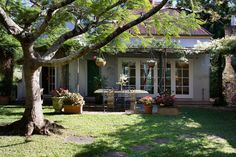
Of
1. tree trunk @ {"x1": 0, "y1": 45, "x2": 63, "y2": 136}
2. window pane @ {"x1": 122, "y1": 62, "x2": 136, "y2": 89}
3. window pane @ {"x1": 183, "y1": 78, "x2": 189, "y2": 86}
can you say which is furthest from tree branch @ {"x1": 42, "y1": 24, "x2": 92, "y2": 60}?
window pane @ {"x1": 183, "y1": 78, "x2": 189, "y2": 86}

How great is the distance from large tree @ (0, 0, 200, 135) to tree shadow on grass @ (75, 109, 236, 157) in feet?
7.28

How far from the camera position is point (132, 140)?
9.43 meters

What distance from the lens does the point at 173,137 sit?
9969 mm

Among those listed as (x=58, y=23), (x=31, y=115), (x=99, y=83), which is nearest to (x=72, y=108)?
(x=58, y=23)

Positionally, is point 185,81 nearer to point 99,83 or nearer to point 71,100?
point 99,83

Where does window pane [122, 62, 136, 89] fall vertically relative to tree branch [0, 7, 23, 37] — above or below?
below

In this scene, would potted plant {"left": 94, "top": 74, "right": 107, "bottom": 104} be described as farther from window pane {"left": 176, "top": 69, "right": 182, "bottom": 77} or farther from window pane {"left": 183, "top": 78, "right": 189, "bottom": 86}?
window pane {"left": 183, "top": 78, "right": 189, "bottom": 86}

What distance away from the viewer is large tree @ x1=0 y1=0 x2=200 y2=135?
9.08 metres

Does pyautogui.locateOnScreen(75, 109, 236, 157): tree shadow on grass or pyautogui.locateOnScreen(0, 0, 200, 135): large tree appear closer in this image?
pyautogui.locateOnScreen(75, 109, 236, 157): tree shadow on grass

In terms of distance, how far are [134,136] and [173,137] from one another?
3.64 ft

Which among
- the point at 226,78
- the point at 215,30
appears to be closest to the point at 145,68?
the point at 226,78

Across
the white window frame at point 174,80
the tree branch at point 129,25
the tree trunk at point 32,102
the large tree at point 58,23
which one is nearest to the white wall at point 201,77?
the white window frame at point 174,80

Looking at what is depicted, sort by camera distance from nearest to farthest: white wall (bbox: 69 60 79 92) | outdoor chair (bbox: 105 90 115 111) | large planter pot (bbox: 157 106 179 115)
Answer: large planter pot (bbox: 157 106 179 115), outdoor chair (bbox: 105 90 115 111), white wall (bbox: 69 60 79 92)

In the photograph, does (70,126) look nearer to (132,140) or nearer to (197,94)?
(132,140)
